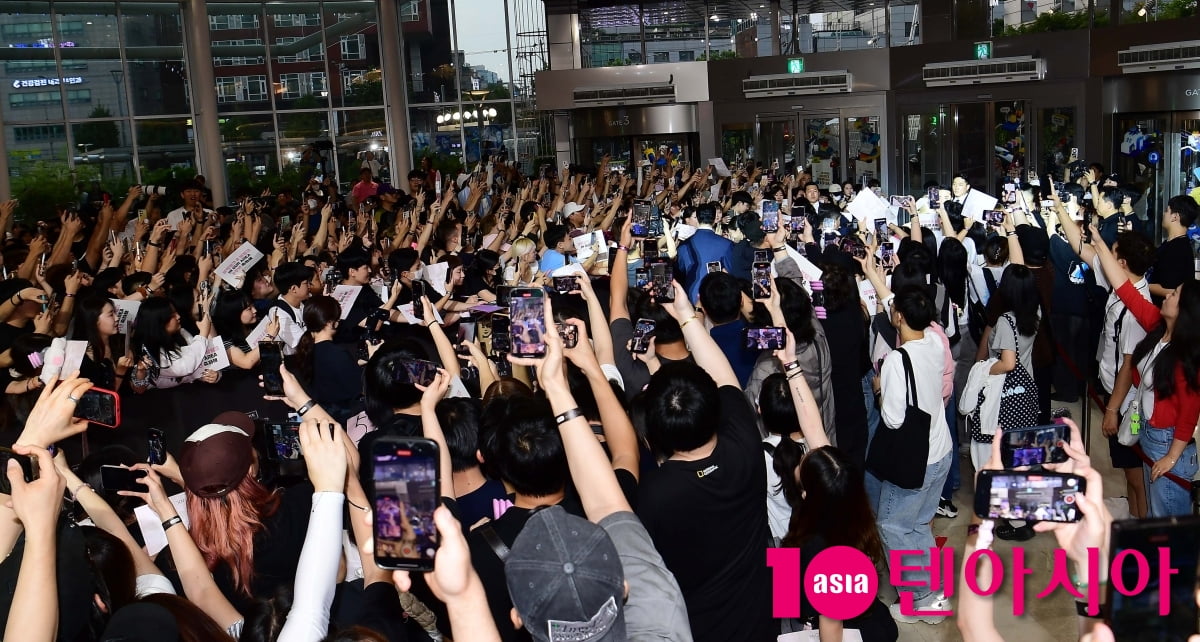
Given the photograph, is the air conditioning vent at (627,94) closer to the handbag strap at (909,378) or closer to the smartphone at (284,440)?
the handbag strap at (909,378)

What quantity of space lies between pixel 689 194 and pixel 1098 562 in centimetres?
1146

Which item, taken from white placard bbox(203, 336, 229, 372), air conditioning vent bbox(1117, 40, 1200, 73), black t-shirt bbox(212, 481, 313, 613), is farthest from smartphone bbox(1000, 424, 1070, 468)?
air conditioning vent bbox(1117, 40, 1200, 73)

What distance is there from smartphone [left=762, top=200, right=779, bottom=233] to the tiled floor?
1.83 m

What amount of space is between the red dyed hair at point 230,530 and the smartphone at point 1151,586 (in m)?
2.09

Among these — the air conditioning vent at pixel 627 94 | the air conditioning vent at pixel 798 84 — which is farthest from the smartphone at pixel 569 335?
the air conditioning vent at pixel 627 94

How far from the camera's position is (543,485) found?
263 centimetres

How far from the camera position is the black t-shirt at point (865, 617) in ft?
10.5

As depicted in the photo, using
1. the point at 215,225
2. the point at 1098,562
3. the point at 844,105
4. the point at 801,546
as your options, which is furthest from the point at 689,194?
the point at 1098,562

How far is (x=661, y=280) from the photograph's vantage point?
403 centimetres

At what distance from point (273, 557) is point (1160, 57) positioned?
13.6 meters

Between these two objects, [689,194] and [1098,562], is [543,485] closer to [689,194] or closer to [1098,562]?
[1098,562]

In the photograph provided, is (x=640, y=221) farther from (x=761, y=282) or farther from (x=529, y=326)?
(x=529, y=326)

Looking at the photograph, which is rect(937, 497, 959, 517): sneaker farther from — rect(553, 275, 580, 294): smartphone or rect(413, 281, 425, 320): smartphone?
rect(413, 281, 425, 320): smartphone

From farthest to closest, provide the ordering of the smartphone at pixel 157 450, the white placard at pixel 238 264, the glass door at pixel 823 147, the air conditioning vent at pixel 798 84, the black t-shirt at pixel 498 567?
the glass door at pixel 823 147 → the air conditioning vent at pixel 798 84 → the white placard at pixel 238 264 → the smartphone at pixel 157 450 → the black t-shirt at pixel 498 567
